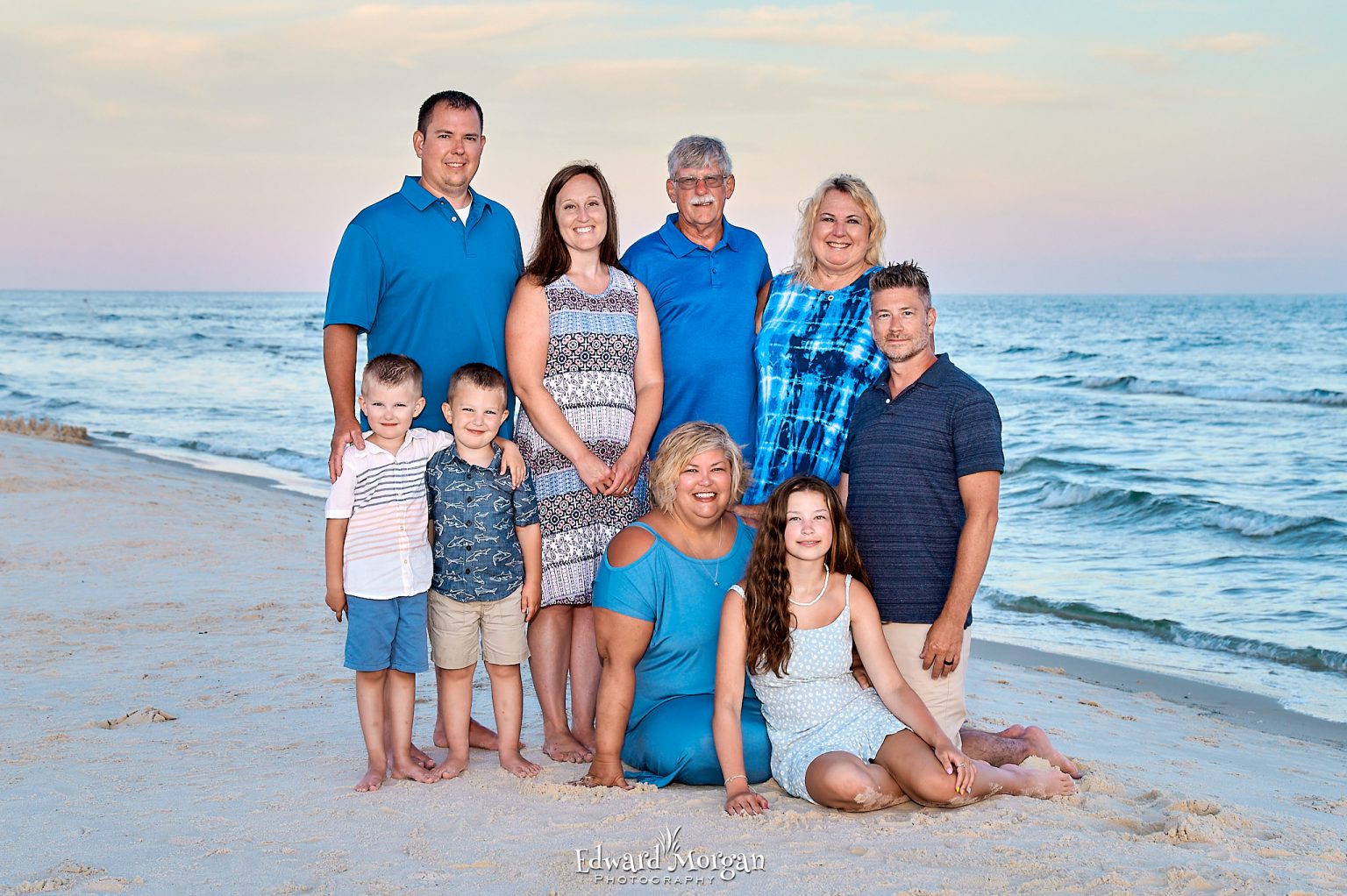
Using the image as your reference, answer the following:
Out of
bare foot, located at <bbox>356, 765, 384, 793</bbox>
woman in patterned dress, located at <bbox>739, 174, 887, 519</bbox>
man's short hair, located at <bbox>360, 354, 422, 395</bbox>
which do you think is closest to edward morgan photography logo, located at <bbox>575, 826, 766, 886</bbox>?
bare foot, located at <bbox>356, 765, 384, 793</bbox>

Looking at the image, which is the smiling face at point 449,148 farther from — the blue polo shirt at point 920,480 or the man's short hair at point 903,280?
the blue polo shirt at point 920,480

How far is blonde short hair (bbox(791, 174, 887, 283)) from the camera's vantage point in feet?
13.8

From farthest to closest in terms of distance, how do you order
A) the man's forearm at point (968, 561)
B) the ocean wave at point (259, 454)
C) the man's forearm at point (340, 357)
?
the ocean wave at point (259, 454), the man's forearm at point (340, 357), the man's forearm at point (968, 561)

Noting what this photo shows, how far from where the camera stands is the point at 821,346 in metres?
4.17

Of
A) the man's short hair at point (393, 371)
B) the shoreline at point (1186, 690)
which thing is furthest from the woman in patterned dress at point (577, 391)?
the shoreline at point (1186, 690)

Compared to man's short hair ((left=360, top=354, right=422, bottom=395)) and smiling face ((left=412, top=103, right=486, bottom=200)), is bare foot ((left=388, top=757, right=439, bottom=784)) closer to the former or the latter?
man's short hair ((left=360, top=354, right=422, bottom=395))

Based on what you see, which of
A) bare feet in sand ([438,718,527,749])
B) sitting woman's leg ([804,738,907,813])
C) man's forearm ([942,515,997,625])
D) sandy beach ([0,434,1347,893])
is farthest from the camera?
bare feet in sand ([438,718,527,749])

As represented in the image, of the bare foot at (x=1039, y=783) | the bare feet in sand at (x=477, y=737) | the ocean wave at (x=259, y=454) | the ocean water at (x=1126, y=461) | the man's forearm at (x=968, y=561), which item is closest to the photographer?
the man's forearm at (x=968, y=561)

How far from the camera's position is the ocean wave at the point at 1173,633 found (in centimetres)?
698

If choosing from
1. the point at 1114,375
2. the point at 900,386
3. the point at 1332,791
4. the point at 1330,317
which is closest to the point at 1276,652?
the point at 1332,791

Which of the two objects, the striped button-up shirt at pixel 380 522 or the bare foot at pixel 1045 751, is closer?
the striped button-up shirt at pixel 380 522

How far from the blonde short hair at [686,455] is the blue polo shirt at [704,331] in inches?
17.5

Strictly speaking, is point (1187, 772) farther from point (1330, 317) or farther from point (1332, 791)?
point (1330, 317)

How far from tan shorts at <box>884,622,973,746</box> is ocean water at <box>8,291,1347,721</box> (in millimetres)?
3261
